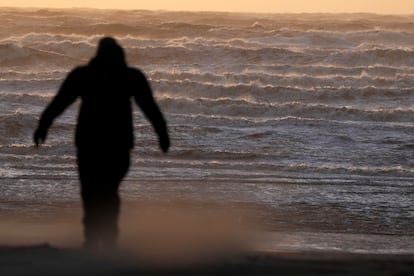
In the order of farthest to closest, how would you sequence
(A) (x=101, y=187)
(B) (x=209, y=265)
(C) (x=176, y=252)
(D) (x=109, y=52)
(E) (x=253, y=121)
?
(E) (x=253, y=121), (C) (x=176, y=252), (A) (x=101, y=187), (D) (x=109, y=52), (B) (x=209, y=265)

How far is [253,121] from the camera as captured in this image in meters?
21.4

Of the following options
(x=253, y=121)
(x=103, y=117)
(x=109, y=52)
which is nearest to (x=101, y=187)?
(x=103, y=117)

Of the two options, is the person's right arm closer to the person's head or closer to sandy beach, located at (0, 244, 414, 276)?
the person's head

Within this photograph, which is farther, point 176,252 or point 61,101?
point 176,252

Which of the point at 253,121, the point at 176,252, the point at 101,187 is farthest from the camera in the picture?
the point at 253,121

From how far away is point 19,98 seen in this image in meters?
24.4

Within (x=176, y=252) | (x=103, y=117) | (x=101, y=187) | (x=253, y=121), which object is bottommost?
(x=253, y=121)

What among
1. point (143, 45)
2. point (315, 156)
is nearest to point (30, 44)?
point (143, 45)

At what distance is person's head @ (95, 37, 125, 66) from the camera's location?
25.8ft

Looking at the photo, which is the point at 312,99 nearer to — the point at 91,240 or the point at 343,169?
the point at 343,169

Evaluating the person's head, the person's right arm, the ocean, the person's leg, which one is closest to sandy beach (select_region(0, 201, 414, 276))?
the person's leg

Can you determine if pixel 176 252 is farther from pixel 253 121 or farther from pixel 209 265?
pixel 253 121

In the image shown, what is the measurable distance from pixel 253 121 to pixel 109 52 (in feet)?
44.8

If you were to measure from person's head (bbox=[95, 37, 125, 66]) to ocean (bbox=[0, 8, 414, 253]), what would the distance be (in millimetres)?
2141
